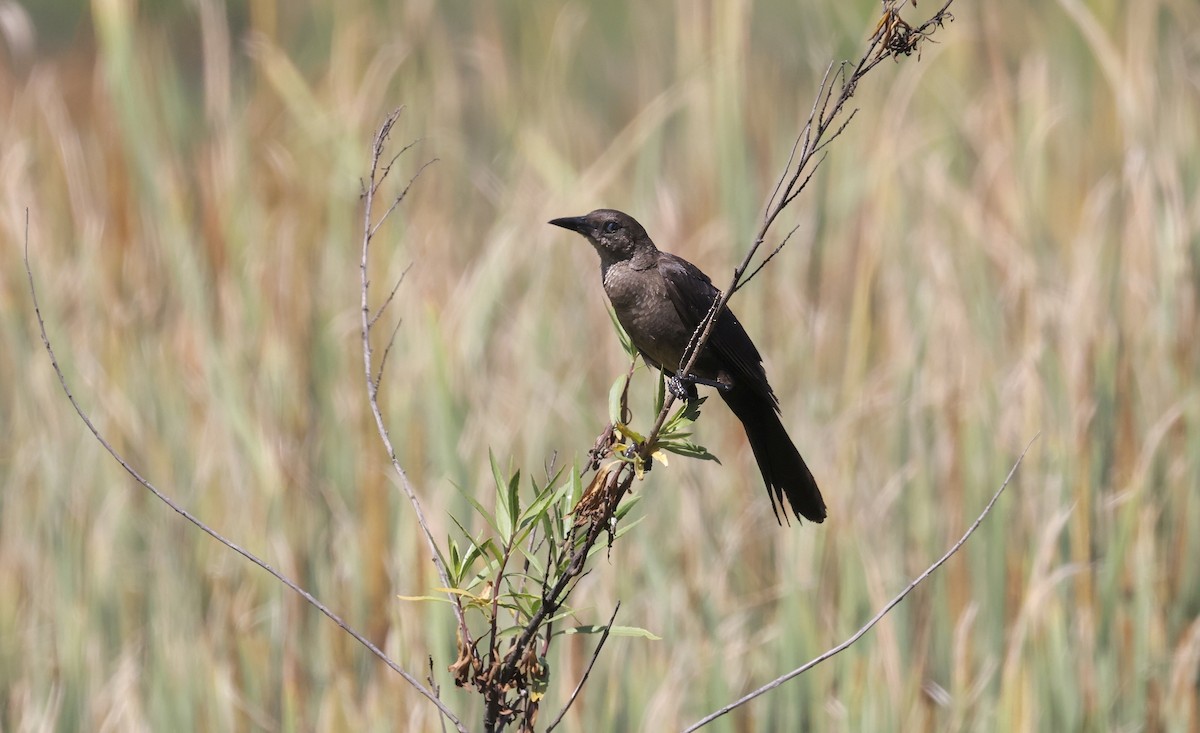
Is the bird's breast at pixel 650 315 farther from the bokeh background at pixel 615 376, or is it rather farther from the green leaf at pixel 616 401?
the green leaf at pixel 616 401

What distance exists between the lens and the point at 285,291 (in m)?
3.31

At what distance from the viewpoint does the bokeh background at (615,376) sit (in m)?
2.72

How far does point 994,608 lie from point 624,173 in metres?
1.97

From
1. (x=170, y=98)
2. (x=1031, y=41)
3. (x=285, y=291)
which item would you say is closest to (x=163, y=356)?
(x=285, y=291)

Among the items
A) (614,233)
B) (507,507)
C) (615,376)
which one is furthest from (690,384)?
(615,376)

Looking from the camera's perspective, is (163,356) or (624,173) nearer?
(163,356)

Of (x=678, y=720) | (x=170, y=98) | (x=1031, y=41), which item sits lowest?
(x=678, y=720)

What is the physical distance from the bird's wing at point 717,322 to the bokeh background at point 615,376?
46cm

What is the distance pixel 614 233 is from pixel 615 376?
865mm

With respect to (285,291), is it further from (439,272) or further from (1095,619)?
(1095,619)

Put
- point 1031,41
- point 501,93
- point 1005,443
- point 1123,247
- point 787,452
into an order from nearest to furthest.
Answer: point 787,452
point 1005,443
point 1123,247
point 501,93
point 1031,41

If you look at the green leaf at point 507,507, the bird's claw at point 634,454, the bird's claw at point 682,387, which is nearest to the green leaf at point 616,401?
the bird's claw at point 634,454

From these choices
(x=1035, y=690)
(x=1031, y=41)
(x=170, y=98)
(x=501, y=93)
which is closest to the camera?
(x=1035, y=690)

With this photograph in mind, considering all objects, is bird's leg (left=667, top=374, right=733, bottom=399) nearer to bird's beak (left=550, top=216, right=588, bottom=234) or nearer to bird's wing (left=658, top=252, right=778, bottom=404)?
bird's wing (left=658, top=252, right=778, bottom=404)
